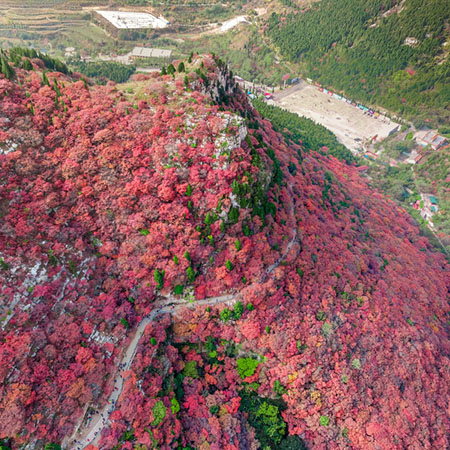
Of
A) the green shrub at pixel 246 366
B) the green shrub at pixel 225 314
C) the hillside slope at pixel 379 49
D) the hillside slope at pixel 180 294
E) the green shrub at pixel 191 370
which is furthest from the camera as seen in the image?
the hillside slope at pixel 379 49

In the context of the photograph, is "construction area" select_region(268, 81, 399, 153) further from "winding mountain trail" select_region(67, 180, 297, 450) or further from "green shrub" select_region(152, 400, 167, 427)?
"green shrub" select_region(152, 400, 167, 427)

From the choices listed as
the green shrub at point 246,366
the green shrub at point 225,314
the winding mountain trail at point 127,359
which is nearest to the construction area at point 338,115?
the winding mountain trail at point 127,359

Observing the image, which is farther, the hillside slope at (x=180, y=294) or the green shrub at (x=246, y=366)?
the green shrub at (x=246, y=366)

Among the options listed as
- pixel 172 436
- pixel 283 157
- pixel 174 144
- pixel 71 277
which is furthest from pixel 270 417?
pixel 283 157

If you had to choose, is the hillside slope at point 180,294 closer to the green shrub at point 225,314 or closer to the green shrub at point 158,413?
the green shrub at point 158,413

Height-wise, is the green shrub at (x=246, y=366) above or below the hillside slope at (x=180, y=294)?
below

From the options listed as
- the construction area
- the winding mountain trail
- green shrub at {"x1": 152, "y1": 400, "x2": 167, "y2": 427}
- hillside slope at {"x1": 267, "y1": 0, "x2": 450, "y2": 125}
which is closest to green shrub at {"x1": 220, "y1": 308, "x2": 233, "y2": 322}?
the winding mountain trail
